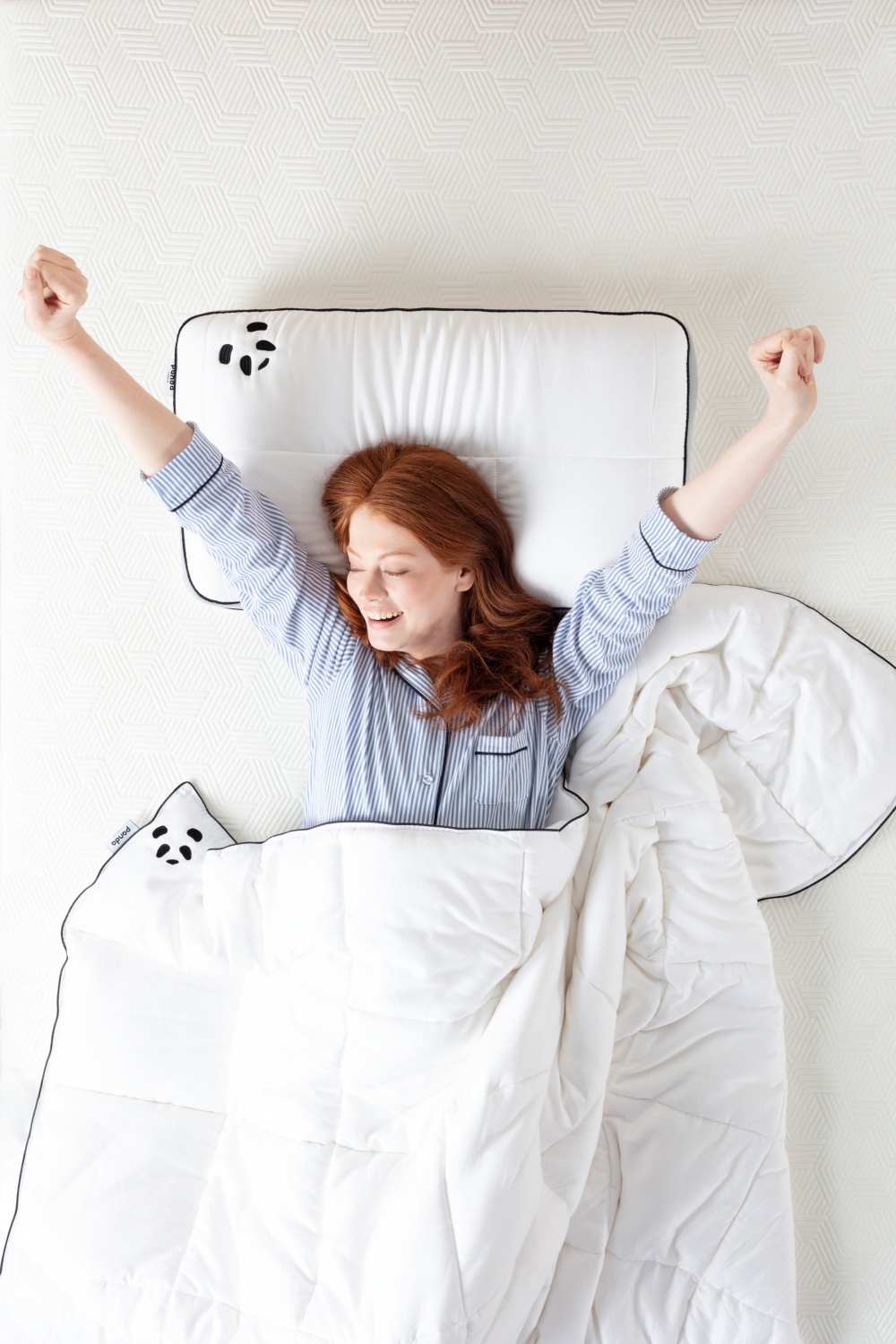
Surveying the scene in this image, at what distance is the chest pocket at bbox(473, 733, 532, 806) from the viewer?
1137 mm

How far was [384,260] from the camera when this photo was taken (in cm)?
130

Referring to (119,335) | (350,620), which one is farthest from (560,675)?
(119,335)

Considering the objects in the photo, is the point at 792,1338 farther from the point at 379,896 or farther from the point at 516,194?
the point at 516,194

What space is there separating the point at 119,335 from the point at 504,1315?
1260 millimetres

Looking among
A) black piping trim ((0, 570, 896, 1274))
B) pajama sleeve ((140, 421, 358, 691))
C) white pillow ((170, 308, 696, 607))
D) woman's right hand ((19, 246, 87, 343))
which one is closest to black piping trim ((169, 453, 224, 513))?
pajama sleeve ((140, 421, 358, 691))

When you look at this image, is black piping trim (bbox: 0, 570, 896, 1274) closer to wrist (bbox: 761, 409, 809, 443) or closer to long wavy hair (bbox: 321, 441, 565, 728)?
long wavy hair (bbox: 321, 441, 565, 728)

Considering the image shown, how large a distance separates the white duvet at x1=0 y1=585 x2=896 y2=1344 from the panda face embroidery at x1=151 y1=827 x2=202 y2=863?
0.03 meters

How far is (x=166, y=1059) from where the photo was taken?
3.85ft

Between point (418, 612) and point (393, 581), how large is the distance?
0.16 ft

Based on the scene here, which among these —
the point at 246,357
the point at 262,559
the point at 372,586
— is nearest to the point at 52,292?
the point at 246,357

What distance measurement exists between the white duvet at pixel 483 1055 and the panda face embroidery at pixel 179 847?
0.03 metres

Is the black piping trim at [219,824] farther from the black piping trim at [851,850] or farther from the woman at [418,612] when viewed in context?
the black piping trim at [851,850]

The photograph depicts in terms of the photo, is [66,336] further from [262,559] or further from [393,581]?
[393,581]

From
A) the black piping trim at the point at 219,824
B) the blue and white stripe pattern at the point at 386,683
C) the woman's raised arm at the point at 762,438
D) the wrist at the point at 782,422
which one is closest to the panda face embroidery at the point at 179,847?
the black piping trim at the point at 219,824
